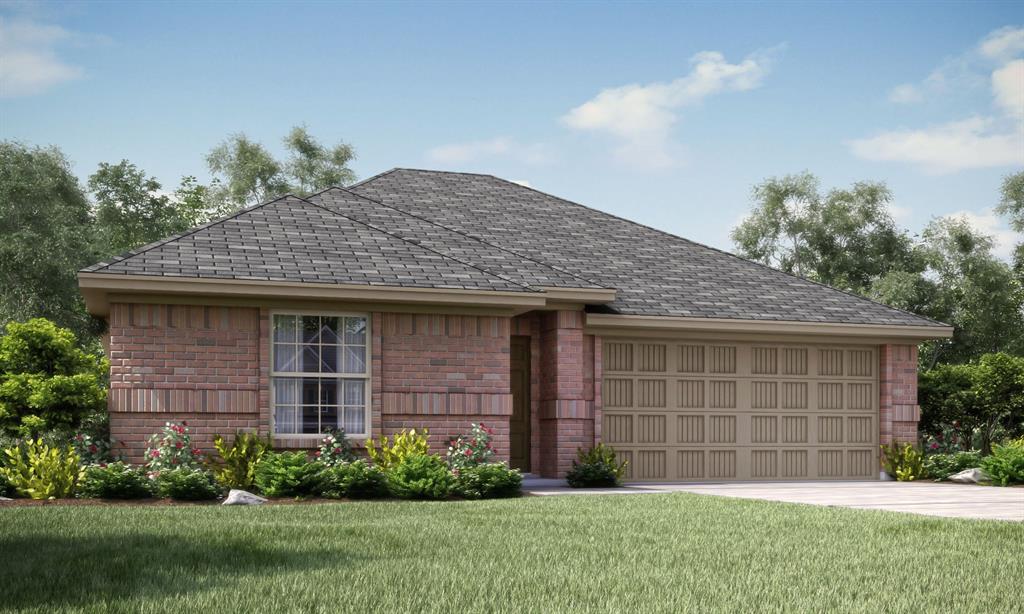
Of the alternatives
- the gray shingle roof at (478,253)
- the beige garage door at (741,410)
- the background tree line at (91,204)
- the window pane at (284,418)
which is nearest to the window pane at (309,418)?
the window pane at (284,418)

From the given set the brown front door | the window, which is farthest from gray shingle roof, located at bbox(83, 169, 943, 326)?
the brown front door

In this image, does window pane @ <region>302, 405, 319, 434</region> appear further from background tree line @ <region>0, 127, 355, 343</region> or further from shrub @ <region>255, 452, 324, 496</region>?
background tree line @ <region>0, 127, 355, 343</region>

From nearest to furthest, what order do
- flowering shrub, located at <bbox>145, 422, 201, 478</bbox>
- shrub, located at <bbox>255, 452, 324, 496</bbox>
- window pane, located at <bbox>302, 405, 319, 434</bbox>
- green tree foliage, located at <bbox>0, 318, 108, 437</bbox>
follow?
shrub, located at <bbox>255, 452, 324, 496</bbox>
flowering shrub, located at <bbox>145, 422, 201, 478</bbox>
green tree foliage, located at <bbox>0, 318, 108, 437</bbox>
window pane, located at <bbox>302, 405, 319, 434</bbox>

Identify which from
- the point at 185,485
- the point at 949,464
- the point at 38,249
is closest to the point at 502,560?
the point at 185,485

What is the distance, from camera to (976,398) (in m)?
21.3

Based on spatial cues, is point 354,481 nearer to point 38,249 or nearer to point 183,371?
point 183,371

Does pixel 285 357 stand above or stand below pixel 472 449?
above

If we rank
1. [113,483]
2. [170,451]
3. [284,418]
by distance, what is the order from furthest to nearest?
[284,418] → [170,451] → [113,483]

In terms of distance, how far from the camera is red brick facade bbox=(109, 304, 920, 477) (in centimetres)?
1536

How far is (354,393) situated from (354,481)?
5.80 feet

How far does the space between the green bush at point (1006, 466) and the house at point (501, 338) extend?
6.43 ft

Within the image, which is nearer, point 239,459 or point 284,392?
point 239,459

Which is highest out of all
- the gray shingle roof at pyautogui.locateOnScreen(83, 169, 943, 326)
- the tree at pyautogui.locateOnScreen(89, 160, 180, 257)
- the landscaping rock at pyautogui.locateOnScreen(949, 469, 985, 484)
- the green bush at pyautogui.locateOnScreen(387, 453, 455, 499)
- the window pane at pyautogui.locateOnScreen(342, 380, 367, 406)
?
the tree at pyautogui.locateOnScreen(89, 160, 180, 257)

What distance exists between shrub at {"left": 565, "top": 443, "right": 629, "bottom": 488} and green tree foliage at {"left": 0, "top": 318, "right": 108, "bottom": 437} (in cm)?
690
